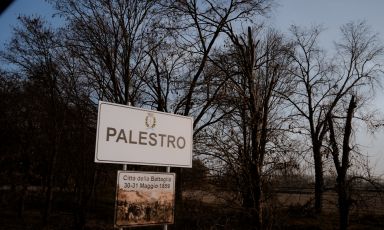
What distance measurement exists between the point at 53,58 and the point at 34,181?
9356 millimetres

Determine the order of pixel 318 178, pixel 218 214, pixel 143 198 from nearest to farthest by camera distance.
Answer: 1. pixel 143 198
2. pixel 218 214
3. pixel 318 178

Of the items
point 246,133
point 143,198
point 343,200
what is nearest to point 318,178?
point 343,200

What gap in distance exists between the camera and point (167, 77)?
→ 25859 millimetres

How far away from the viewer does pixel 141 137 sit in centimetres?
548

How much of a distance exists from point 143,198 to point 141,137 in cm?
78

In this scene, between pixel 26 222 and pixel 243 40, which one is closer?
pixel 243 40

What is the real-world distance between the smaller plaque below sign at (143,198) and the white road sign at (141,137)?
0.20 m

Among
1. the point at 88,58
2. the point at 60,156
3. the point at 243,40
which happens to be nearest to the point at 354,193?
the point at 243,40

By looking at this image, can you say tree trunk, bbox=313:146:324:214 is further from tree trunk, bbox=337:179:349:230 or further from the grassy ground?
tree trunk, bbox=337:179:349:230

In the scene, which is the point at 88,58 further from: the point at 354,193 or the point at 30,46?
the point at 354,193

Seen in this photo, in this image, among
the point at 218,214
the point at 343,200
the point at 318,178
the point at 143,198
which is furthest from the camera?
the point at 318,178

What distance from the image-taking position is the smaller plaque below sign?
17.1 ft

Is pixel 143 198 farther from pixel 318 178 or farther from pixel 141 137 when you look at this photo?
pixel 318 178

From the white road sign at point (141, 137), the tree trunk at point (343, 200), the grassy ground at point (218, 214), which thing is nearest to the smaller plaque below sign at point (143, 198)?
the white road sign at point (141, 137)
